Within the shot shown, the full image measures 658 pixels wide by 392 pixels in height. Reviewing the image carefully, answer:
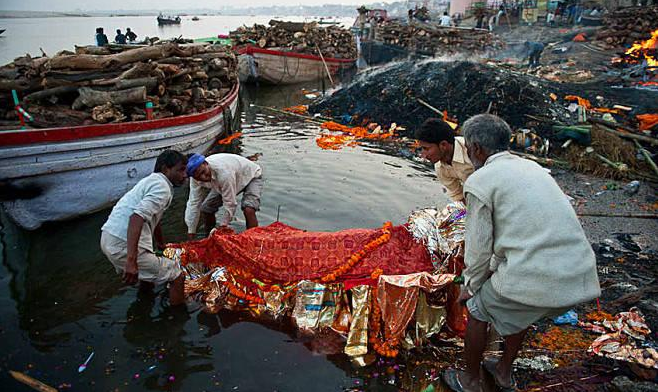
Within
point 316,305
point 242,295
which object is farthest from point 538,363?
point 242,295

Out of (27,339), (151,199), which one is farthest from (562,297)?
(27,339)

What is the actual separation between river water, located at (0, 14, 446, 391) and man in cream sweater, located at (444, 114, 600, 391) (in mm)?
1335

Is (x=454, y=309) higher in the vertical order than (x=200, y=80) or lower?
lower

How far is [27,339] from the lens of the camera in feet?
12.4

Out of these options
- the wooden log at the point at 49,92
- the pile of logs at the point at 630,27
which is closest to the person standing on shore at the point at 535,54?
the pile of logs at the point at 630,27

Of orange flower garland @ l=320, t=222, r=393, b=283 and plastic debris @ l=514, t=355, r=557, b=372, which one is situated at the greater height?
orange flower garland @ l=320, t=222, r=393, b=283

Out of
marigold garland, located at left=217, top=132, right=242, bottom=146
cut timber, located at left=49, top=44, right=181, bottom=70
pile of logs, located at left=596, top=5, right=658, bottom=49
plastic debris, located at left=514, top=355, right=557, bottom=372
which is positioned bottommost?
marigold garland, located at left=217, top=132, right=242, bottom=146

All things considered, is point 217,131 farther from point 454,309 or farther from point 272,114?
point 454,309

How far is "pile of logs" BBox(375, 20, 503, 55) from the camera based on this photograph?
949 inches

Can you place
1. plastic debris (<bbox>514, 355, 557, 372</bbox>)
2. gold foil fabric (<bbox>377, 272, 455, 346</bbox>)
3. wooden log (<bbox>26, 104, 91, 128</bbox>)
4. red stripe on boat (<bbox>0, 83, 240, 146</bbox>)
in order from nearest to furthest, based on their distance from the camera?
1. plastic debris (<bbox>514, 355, 557, 372</bbox>)
2. gold foil fabric (<bbox>377, 272, 455, 346</bbox>)
3. red stripe on boat (<bbox>0, 83, 240, 146</bbox>)
4. wooden log (<bbox>26, 104, 91, 128</bbox>)

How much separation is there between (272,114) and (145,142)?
8263 mm

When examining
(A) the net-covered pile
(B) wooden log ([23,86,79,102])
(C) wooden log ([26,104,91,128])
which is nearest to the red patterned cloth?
(C) wooden log ([26,104,91,128])

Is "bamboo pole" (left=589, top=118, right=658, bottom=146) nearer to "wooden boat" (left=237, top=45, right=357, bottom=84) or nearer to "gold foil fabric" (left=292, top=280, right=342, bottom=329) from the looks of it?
"gold foil fabric" (left=292, top=280, right=342, bottom=329)

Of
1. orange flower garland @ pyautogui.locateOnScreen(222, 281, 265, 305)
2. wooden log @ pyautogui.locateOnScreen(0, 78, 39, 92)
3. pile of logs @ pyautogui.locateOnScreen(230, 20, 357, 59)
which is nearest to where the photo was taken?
orange flower garland @ pyautogui.locateOnScreen(222, 281, 265, 305)
